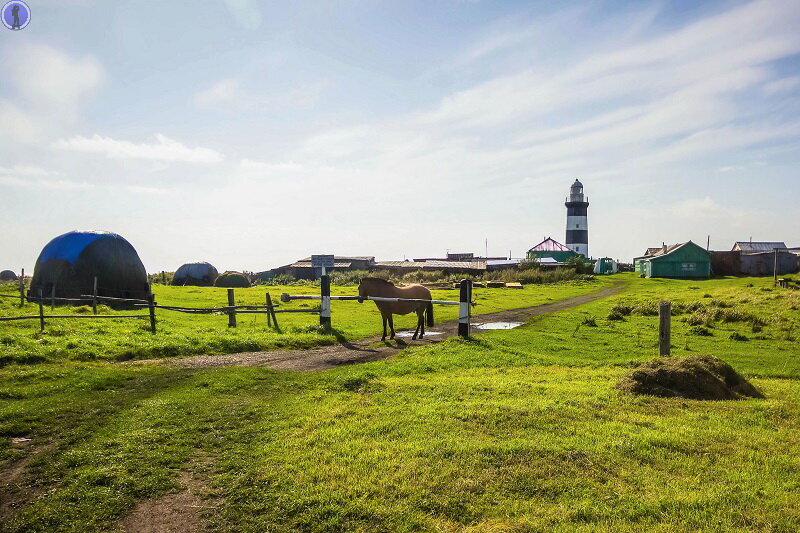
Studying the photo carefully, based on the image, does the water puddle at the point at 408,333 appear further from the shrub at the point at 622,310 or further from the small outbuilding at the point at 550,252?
the small outbuilding at the point at 550,252

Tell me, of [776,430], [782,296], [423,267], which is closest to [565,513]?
[776,430]

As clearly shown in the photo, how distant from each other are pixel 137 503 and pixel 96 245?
32.3m

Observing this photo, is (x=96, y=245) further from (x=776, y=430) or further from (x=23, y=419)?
(x=776, y=430)

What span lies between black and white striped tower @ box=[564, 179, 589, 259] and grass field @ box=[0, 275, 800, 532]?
106 m

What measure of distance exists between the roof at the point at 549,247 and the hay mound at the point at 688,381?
93787 millimetres

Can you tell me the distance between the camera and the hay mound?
907cm

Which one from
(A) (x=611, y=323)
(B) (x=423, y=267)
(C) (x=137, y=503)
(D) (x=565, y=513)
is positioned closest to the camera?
(D) (x=565, y=513)

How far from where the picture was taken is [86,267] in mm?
30719

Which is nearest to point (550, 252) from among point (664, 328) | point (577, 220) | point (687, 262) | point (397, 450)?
point (577, 220)

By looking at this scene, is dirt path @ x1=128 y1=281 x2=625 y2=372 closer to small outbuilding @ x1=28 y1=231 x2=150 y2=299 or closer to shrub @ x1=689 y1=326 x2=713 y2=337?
shrub @ x1=689 y1=326 x2=713 y2=337

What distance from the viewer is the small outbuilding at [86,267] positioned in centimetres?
3038

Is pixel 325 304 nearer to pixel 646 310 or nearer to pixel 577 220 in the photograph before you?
pixel 646 310

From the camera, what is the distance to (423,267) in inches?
3162

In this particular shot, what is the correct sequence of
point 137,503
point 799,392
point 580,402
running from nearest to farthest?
point 137,503 < point 580,402 < point 799,392
